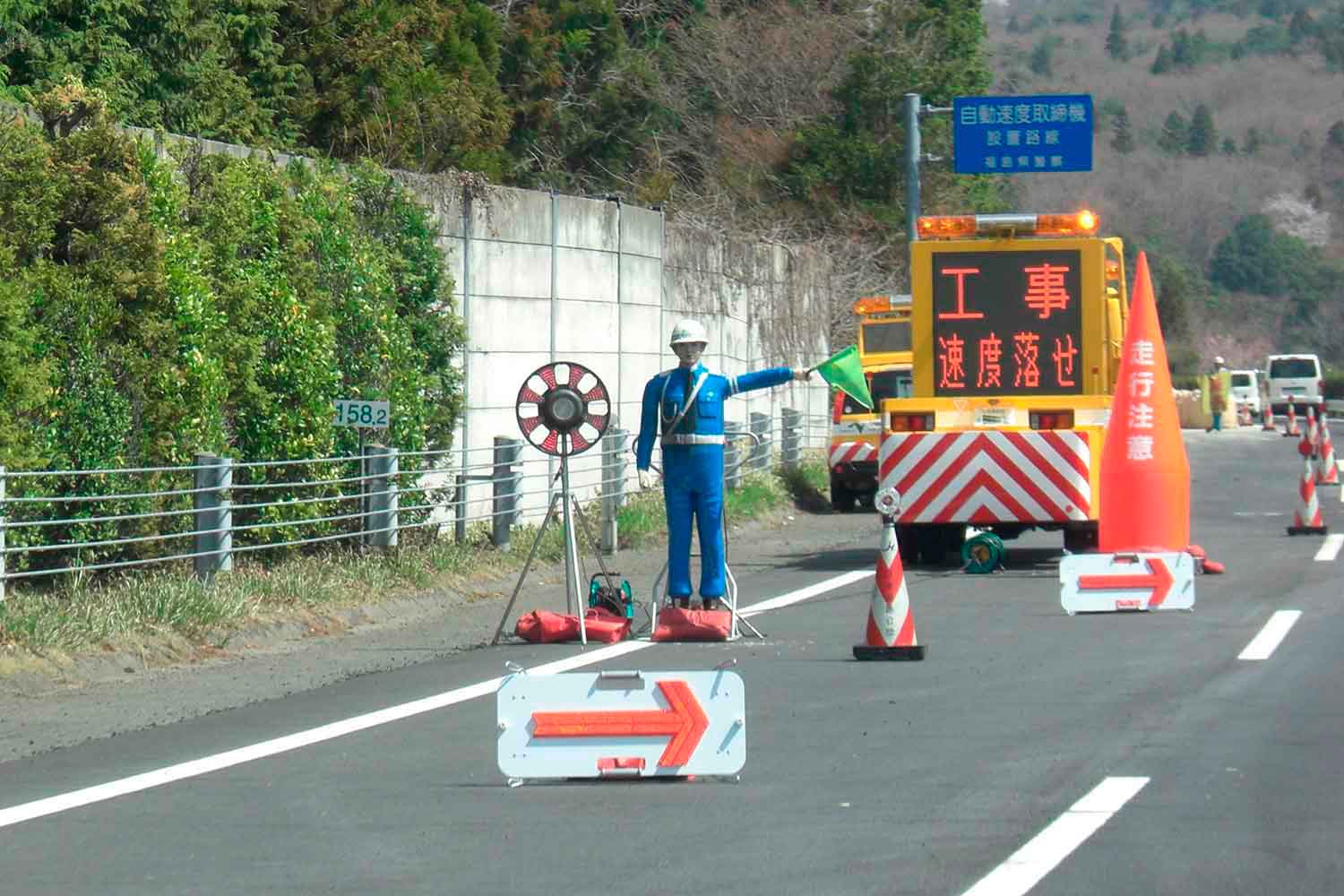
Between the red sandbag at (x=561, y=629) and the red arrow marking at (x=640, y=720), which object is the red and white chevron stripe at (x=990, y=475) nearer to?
the red sandbag at (x=561, y=629)

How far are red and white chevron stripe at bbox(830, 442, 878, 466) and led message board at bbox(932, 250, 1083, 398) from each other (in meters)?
6.46

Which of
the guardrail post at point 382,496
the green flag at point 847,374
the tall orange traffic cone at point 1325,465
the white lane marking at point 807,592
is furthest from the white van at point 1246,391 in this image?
the green flag at point 847,374

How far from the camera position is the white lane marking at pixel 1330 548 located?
1969 centimetres

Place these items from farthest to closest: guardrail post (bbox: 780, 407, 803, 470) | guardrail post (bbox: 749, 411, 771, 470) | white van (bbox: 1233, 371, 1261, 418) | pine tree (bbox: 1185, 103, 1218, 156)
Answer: pine tree (bbox: 1185, 103, 1218, 156) < white van (bbox: 1233, 371, 1261, 418) < guardrail post (bbox: 780, 407, 803, 470) < guardrail post (bbox: 749, 411, 771, 470)

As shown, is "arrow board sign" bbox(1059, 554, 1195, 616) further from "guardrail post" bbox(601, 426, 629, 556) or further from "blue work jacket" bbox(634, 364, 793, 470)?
"guardrail post" bbox(601, 426, 629, 556)

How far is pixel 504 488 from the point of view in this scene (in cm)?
2041

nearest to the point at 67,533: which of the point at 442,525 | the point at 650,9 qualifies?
the point at 442,525

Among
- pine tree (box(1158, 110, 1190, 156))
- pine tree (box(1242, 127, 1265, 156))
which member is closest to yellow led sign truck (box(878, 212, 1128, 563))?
pine tree (box(1158, 110, 1190, 156))

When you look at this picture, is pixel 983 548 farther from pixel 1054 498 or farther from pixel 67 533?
pixel 67 533

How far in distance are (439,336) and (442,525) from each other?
5.79ft

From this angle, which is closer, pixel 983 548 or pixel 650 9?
pixel 983 548

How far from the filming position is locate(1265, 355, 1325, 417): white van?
69875 mm

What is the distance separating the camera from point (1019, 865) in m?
7.16

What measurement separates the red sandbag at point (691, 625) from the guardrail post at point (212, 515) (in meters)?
3.25
